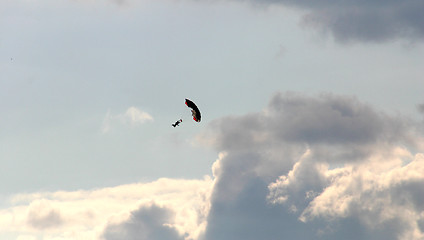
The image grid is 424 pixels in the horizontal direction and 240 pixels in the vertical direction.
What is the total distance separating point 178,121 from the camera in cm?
8338

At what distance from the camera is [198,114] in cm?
8956

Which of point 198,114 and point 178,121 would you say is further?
point 198,114

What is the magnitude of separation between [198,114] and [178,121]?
9459 mm

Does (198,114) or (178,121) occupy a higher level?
(198,114)
